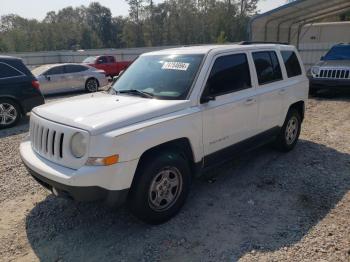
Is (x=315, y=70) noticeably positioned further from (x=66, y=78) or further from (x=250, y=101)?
(x=66, y=78)

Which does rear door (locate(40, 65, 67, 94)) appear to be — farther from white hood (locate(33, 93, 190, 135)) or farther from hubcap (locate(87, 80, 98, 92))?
white hood (locate(33, 93, 190, 135))

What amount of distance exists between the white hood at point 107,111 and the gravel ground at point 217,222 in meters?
1.25

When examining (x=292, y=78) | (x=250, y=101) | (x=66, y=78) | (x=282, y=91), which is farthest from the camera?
(x=66, y=78)

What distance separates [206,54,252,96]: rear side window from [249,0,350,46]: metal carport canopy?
11.2 metres

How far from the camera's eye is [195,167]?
13.0ft

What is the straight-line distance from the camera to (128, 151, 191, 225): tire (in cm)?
336

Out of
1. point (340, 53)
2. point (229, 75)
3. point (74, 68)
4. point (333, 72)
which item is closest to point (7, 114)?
point (74, 68)

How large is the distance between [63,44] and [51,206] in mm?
63892

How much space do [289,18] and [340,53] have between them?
20.3 feet

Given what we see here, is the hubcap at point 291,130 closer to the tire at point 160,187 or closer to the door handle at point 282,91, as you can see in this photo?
the door handle at point 282,91

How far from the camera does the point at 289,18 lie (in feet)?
55.2

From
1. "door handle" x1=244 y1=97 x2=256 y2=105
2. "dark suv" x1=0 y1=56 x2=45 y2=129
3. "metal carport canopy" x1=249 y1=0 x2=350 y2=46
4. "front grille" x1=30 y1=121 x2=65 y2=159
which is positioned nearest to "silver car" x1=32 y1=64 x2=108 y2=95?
"dark suv" x1=0 y1=56 x2=45 y2=129

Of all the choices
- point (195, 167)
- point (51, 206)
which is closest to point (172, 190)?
point (195, 167)

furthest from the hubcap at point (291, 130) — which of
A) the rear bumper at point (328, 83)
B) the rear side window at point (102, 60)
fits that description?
the rear side window at point (102, 60)
